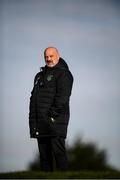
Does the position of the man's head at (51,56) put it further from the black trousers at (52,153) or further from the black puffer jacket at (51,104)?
the black trousers at (52,153)

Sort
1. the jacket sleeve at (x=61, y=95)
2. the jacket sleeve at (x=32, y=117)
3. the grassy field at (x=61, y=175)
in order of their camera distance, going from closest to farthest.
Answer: the grassy field at (x=61, y=175) < the jacket sleeve at (x=61, y=95) < the jacket sleeve at (x=32, y=117)

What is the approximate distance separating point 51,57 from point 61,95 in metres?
0.45

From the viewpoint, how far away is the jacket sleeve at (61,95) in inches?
277

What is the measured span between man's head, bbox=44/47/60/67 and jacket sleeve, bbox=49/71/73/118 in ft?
0.56

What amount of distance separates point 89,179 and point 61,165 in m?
0.55

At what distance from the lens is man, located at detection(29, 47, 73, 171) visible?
7.07 metres

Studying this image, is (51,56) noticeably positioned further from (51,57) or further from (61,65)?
(61,65)

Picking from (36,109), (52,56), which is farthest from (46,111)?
(52,56)

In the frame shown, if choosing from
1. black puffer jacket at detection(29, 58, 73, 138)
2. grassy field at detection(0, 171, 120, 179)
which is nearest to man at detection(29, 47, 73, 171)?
black puffer jacket at detection(29, 58, 73, 138)

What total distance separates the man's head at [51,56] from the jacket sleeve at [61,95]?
17cm

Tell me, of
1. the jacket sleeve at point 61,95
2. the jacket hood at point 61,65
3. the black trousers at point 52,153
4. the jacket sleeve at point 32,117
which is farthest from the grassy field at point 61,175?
the jacket hood at point 61,65

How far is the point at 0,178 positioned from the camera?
6.98m

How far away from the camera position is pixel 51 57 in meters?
7.16

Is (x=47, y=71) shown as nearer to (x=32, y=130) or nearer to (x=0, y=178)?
(x=32, y=130)
